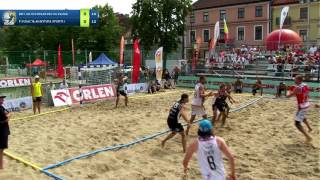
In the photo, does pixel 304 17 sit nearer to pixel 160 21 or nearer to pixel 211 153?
pixel 160 21

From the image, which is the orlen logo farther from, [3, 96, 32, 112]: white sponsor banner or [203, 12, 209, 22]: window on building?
[203, 12, 209, 22]: window on building

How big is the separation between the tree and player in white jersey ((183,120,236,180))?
38.8 m

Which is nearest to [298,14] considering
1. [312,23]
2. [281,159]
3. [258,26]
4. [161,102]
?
[312,23]

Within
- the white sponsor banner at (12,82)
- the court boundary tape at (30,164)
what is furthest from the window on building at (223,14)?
the court boundary tape at (30,164)

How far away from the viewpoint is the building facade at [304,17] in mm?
44219

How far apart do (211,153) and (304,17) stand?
4379 centimetres

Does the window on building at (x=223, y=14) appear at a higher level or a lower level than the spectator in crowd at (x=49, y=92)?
higher

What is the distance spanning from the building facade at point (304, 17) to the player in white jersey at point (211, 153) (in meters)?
42.0

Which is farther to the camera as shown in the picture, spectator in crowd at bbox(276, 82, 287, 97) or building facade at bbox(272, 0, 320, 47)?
building facade at bbox(272, 0, 320, 47)

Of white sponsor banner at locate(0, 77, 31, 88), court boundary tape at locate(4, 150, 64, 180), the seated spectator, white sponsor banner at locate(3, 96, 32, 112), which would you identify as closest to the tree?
white sponsor banner at locate(0, 77, 31, 88)

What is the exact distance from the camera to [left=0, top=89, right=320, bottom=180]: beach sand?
777 centimetres

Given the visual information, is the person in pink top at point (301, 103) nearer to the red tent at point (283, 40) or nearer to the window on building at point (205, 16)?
the red tent at point (283, 40)

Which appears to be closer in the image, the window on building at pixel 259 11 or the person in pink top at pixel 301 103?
the person in pink top at pixel 301 103

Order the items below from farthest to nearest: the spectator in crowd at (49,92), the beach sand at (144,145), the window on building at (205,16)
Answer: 1. the window on building at (205,16)
2. the spectator in crowd at (49,92)
3. the beach sand at (144,145)
